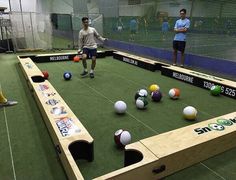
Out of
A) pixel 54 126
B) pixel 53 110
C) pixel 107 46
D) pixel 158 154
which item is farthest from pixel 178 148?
pixel 107 46

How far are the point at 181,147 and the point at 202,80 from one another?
3198 millimetres

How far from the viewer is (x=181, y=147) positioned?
2293 millimetres

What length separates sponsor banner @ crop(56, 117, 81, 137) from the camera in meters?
2.55

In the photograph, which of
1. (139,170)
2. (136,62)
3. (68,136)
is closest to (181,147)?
(139,170)

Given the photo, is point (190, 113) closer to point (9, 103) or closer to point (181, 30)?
point (9, 103)

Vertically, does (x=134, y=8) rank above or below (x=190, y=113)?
above

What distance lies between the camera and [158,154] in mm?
2174

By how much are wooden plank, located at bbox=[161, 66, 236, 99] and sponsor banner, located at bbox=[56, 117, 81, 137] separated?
10.9 ft

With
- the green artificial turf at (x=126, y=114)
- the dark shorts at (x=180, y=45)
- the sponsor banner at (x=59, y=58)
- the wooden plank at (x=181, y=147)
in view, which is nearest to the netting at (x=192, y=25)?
the dark shorts at (x=180, y=45)

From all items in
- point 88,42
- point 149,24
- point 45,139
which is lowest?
point 45,139

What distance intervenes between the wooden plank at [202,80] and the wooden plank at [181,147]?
191cm

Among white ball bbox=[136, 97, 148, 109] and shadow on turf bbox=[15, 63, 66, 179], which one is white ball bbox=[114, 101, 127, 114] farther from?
shadow on turf bbox=[15, 63, 66, 179]

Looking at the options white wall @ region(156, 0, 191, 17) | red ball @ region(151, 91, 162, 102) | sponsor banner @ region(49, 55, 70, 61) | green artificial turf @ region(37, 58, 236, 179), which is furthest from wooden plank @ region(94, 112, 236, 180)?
sponsor banner @ region(49, 55, 70, 61)

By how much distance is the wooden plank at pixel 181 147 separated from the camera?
80.7 inches
